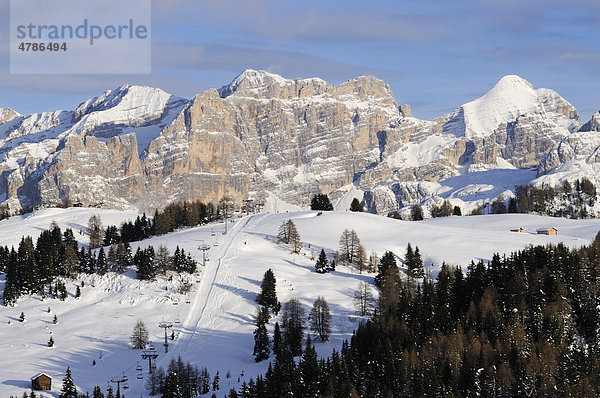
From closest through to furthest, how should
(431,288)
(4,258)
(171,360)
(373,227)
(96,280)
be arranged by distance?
(171,360)
(431,288)
(96,280)
(4,258)
(373,227)

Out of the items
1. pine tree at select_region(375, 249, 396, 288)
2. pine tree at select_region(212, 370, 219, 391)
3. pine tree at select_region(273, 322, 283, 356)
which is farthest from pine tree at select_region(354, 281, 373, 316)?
pine tree at select_region(212, 370, 219, 391)

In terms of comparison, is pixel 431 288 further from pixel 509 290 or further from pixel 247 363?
pixel 247 363

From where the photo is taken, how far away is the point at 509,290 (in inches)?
4488

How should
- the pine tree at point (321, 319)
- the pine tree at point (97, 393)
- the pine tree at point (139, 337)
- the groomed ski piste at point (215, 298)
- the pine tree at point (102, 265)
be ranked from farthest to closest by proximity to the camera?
1. the pine tree at point (102, 265)
2. the pine tree at point (139, 337)
3. the pine tree at point (321, 319)
4. the groomed ski piste at point (215, 298)
5. the pine tree at point (97, 393)

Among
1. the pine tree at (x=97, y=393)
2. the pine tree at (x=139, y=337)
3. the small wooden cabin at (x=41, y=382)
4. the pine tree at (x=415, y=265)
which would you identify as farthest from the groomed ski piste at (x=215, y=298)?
the pine tree at (x=97, y=393)

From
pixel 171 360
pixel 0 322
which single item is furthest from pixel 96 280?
pixel 171 360

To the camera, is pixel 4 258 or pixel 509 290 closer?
pixel 509 290

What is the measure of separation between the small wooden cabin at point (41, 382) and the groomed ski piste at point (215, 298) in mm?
1030

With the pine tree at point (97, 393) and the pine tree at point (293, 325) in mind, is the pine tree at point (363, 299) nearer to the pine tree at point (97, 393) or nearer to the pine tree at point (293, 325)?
the pine tree at point (293, 325)

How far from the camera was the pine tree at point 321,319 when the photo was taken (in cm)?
12166

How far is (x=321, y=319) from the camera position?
123438 millimetres

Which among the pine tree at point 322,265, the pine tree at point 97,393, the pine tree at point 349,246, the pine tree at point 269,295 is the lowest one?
the pine tree at point 97,393

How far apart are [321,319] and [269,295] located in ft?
44.8

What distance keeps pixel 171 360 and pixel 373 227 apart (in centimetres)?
8391
